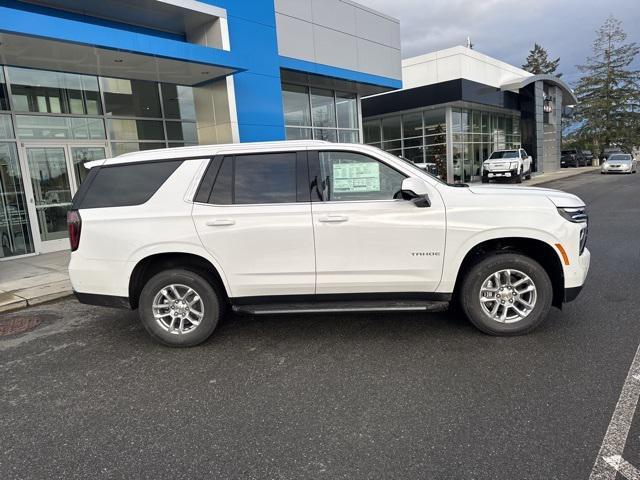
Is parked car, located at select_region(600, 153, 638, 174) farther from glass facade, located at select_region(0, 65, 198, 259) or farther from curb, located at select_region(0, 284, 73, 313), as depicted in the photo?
curb, located at select_region(0, 284, 73, 313)

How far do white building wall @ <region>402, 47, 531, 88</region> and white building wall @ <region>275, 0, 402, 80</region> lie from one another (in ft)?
32.5

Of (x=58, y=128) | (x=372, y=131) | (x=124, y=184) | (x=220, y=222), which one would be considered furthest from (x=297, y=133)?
(x=372, y=131)

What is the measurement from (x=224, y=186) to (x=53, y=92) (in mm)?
8870

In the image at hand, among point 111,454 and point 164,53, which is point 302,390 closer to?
point 111,454

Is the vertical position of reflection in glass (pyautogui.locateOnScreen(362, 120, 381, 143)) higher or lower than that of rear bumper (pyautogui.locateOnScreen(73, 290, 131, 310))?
higher

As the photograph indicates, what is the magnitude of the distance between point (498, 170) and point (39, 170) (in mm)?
21941

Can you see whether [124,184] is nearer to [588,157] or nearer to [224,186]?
[224,186]

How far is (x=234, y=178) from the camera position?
14.6 ft

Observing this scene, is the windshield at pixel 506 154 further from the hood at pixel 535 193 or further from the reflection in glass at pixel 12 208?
the reflection in glass at pixel 12 208

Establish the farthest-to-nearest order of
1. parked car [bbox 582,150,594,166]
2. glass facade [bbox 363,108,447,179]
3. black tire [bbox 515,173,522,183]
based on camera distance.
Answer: parked car [bbox 582,150,594,166]
glass facade [bbox 363,108,447,179]
black tire [bbox 515,173,522,183]

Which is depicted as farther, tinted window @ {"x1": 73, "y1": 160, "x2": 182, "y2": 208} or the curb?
the curb

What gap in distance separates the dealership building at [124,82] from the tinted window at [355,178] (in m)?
6.17

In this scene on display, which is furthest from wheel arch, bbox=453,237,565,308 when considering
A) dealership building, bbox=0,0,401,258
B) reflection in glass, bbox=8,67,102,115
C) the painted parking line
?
reflection in glass, bbox=8,67,102,115

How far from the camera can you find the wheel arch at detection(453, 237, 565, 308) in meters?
4.33
